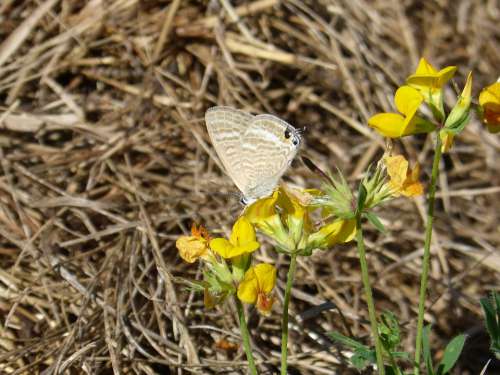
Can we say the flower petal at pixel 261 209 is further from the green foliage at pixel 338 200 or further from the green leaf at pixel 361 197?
the green leaf at pixel 361 197

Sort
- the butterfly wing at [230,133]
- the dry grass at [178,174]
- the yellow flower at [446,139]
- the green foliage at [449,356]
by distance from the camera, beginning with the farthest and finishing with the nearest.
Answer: the dry grass at [178,174] < the butterfly wing at [230,133] < the green foliage at [449,356] < the yellow flower at [446,139]

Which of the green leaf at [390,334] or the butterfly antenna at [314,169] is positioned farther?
the green leaf at [390,334]

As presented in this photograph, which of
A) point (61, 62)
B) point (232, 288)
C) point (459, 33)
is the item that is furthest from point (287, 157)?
point (459, 33)

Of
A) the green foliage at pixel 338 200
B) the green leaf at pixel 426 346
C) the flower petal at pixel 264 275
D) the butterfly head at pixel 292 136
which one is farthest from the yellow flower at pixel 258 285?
the green leaf at pixel 426 346

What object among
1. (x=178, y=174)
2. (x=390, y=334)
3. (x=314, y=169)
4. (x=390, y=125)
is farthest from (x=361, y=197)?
(x=178, y=174)

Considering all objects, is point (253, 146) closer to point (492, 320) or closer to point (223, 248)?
point (223, 248)

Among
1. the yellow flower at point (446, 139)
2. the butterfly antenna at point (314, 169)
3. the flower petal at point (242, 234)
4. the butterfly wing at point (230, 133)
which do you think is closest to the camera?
the butterfly antenna at point (314, 169)

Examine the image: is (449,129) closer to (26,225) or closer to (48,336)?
(48,336)

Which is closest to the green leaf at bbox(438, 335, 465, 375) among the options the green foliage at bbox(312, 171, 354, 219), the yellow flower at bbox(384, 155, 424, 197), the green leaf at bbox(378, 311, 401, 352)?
the green leaf at bbox(378, 311, 401, 352)
